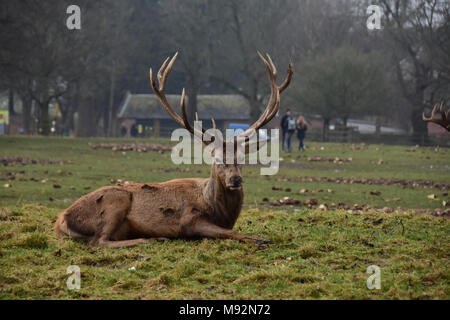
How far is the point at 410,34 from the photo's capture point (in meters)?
47.5

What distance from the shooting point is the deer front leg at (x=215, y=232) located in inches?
302

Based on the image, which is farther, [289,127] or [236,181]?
[289,127]

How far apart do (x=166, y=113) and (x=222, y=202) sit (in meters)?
57.2

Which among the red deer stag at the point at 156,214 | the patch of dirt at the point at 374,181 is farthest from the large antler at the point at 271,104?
the patch of dirt at the point at 374,181

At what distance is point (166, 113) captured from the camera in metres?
64.6

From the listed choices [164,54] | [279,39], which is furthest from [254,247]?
[164,54]

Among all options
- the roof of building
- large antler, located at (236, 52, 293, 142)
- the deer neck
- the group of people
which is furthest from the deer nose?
the roof of building

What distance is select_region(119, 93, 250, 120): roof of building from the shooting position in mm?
64875

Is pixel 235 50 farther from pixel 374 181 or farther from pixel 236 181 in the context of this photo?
pixel 236 181

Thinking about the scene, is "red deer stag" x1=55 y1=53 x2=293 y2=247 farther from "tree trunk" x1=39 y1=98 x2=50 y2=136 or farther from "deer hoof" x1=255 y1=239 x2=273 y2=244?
"tree trunk" x1=39 y1=98 x2=50 y2=136

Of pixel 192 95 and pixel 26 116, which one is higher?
pixel 192 95

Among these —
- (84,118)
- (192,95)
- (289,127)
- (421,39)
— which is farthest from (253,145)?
(84,118)

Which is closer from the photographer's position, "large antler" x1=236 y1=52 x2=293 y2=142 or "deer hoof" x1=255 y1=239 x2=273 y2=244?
"deer hoof" x1=255 y1=239 x2=273 y2=244

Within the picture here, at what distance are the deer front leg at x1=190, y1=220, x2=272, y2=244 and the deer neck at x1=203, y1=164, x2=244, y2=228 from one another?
161 millimetres
